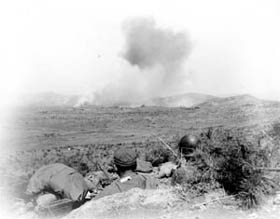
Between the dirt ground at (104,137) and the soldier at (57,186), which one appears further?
the soldier at (57,186)

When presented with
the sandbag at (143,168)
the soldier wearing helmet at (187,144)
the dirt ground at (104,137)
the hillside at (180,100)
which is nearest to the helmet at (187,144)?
the soldier wearing helmet at (187,144)

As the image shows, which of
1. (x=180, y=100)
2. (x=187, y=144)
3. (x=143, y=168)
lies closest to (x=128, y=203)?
(x=187, y=144)

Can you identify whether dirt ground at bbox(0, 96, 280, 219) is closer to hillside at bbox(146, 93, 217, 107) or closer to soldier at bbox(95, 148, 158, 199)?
soldier at bbox(95, 148, 158, 199)

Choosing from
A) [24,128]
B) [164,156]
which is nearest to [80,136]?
[24,128]

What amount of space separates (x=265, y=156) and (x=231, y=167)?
1.53ft

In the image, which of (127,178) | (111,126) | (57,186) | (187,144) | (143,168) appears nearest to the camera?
(127,178)

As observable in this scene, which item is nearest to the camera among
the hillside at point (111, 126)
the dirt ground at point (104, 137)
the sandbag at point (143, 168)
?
the dirt ground at point (104, 137)

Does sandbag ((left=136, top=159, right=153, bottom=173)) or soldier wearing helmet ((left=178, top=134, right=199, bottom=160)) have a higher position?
soldier wearing helmet ((left=178, top=134, right=199, bottom=160))

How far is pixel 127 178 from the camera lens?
5.92 metres

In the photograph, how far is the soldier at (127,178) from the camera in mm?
5793

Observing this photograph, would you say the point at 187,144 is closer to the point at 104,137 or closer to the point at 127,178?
the point at 127,178

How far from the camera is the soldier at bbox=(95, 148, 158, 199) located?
5.79 meters

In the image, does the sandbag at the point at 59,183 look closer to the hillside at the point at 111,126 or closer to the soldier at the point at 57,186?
the soldier at the point at 57,186

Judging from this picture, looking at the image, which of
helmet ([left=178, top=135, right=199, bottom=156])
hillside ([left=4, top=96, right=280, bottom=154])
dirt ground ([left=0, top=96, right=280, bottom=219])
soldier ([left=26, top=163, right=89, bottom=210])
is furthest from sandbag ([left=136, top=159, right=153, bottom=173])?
hillside ([left=4, top=96, right=280, bottom=154])
